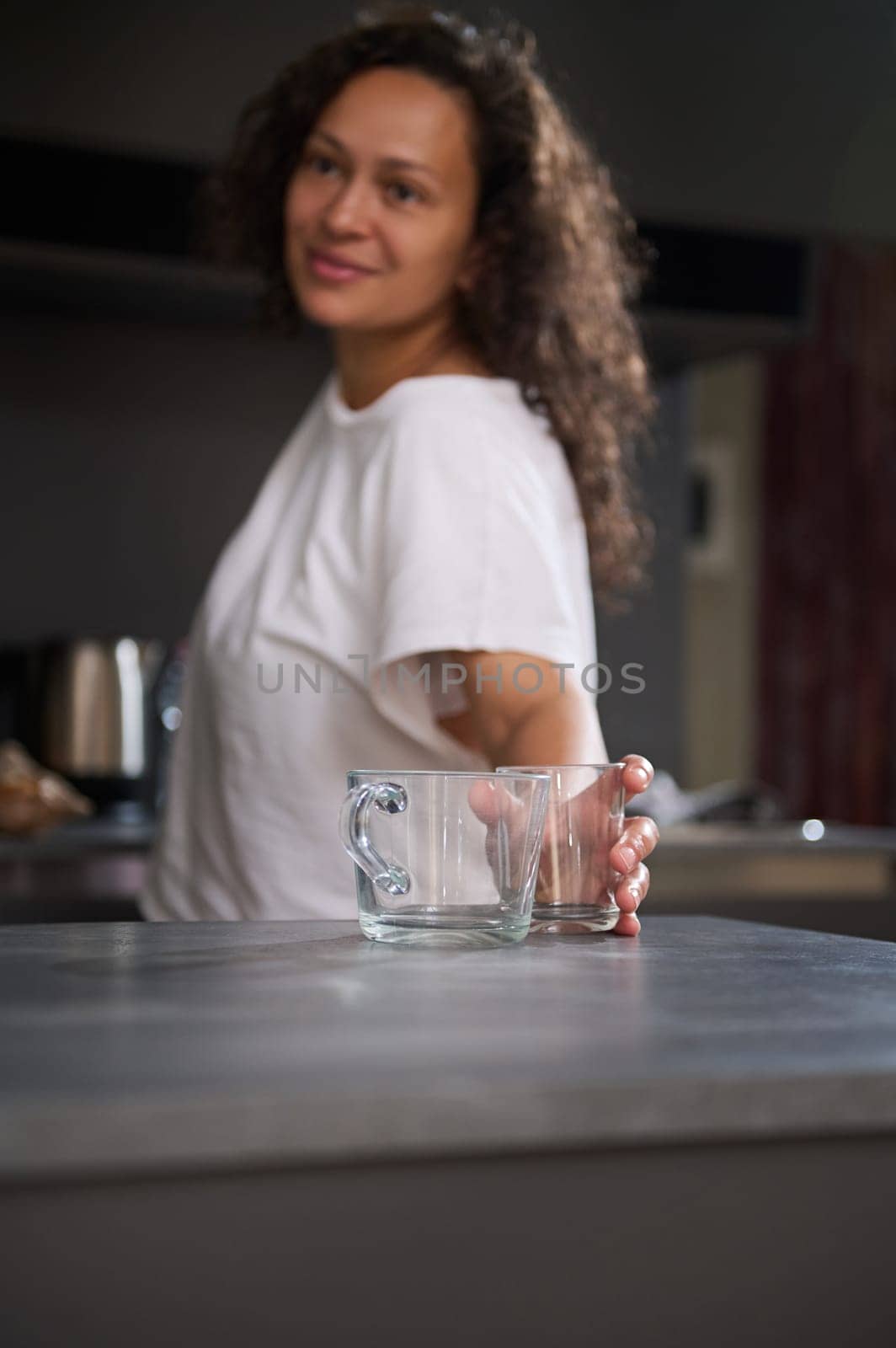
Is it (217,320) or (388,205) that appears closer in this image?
(388,205)

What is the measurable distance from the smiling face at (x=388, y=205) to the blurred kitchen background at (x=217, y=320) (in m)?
0.61

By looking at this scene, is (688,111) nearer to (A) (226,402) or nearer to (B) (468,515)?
(A) (226,402)

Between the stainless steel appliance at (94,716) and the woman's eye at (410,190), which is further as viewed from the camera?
the stainless steel appliance at (94,716)

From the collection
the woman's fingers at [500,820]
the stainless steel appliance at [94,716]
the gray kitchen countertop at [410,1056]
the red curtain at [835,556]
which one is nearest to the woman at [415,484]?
the woman's fingers at [500,820]

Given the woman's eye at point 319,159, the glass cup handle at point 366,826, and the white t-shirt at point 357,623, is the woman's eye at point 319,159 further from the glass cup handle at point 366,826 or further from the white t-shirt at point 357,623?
the glass cup handle at point 366,826

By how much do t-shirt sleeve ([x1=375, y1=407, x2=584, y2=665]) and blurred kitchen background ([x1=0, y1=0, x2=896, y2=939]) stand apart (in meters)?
0.74

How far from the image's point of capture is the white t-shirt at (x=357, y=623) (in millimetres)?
1026

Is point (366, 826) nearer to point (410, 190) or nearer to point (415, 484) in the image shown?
point (415, 484)

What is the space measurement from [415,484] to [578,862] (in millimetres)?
419

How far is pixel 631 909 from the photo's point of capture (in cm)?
73

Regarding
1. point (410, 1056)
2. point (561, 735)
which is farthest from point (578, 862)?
point (410, 1056)

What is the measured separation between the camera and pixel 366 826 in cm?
65

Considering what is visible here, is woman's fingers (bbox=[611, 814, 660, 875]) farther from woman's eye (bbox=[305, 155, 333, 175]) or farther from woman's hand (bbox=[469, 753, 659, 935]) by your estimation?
woman's eye (bbox=[305, 155, 333, 175])

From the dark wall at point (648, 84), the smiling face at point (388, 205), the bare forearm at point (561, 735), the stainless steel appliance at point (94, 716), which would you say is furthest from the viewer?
the stainless steel appliance at point (94, 716)
